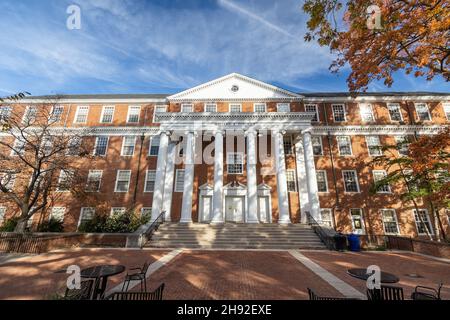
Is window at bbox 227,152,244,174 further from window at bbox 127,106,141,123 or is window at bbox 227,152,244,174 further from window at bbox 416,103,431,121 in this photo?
window at bbox 416,103,431,121

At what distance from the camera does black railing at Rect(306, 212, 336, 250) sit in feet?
44.0

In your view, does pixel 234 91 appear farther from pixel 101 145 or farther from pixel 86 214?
pixel 86 214

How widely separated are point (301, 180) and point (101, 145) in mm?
21602

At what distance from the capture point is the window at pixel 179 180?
21.0 metres

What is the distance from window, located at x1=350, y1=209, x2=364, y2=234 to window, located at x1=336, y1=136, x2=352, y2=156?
5924 mm

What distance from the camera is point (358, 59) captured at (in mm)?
9484

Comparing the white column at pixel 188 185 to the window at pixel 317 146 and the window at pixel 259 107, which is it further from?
the window at pixel 317 146

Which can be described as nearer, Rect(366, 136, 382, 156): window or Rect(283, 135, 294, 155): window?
Rect(366, 136, 382, 156): window

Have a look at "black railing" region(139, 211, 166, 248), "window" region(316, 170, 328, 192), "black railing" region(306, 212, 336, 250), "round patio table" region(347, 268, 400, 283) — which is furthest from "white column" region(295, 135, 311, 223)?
"round patio table" region(347, 268, 400, 283)

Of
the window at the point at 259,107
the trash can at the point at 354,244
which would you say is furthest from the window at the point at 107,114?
the trash can at the point at 354,244

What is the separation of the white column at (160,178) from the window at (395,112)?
80.7 feet

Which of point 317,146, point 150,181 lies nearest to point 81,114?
point 150,181
